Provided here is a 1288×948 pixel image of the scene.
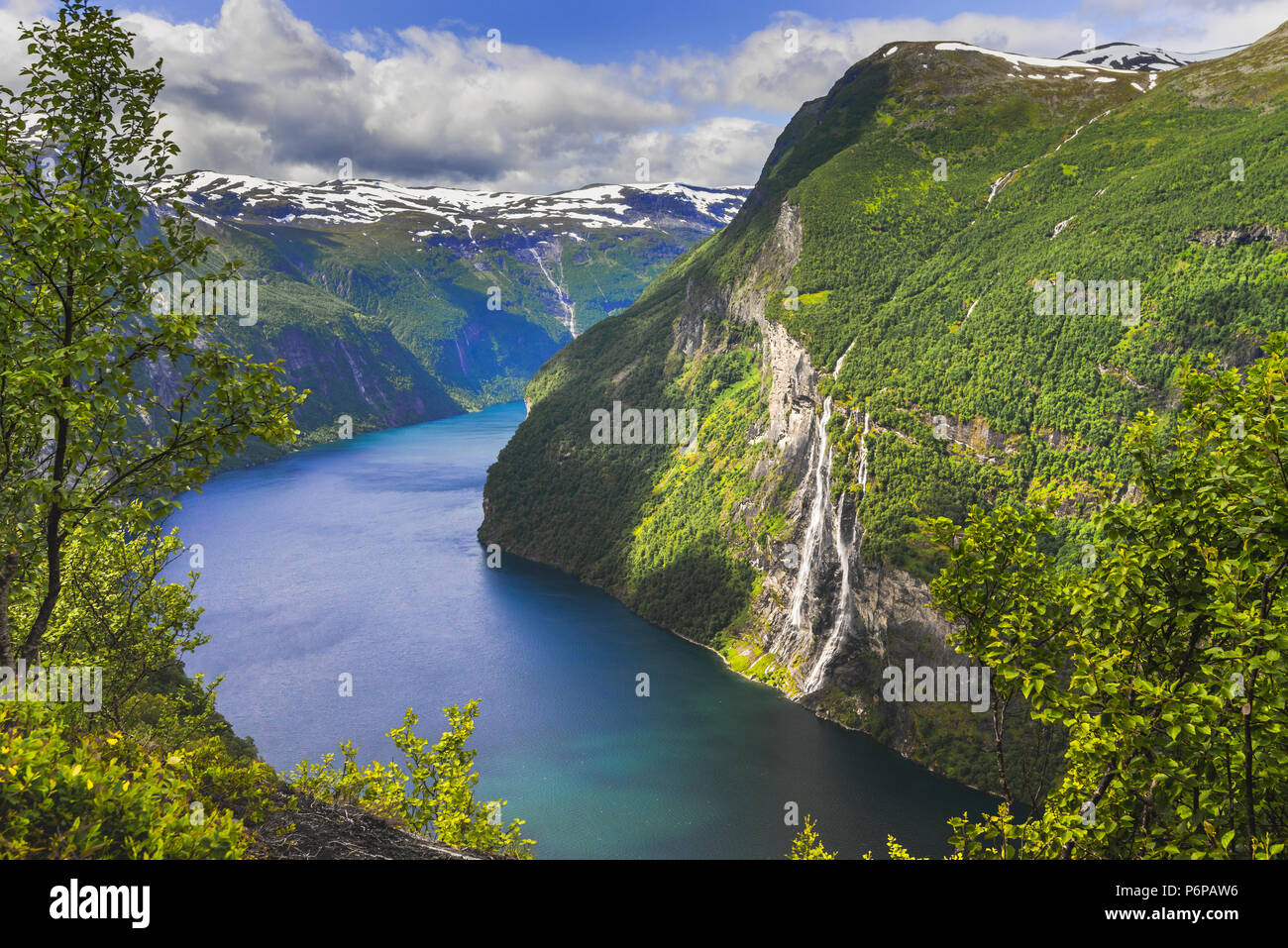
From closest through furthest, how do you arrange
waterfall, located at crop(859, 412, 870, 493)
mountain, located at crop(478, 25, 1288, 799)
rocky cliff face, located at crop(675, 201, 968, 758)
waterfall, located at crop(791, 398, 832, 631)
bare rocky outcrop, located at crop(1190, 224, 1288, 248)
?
rocky cliff face, located at crop(675, 201, 968, 758)
bare rocky outcrop, located at crop(1190, 224, 1288, 248)
mountain, located at crop(478, 25, 1288, 799)
waterfall, located at crop(859, 412, 870, 493)
waterfall, located at crop(791, 398, 832, 631)

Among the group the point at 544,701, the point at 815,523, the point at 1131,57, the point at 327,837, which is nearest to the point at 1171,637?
the point at 327,837

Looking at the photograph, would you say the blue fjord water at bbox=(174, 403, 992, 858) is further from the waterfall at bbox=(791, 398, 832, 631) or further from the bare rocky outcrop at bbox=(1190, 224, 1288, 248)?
the bare rocky outcrop at bbox=(1190, 224, 1288, 248)

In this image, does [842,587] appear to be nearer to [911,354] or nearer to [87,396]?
[911,354]

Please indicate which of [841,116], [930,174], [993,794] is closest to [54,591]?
[993,794]

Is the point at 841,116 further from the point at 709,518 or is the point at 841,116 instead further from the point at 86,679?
the point at 86,679

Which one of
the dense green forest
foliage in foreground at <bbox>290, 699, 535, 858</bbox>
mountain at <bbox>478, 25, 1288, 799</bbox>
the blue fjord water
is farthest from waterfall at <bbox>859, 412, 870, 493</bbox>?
the dense green forest
